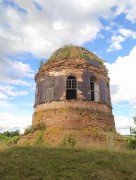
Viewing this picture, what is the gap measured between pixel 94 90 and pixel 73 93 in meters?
1.70

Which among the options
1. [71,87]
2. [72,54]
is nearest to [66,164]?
[71,87]

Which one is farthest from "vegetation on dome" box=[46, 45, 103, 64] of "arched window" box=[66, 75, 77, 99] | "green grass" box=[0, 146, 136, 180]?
"green grass" box=[0, 146, 136, 180]

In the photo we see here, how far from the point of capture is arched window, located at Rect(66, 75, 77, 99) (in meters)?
19.4

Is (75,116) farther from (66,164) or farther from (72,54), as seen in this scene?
(66,164)

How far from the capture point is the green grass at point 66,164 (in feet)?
27.1

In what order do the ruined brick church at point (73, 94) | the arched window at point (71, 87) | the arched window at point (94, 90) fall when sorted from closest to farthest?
the ruined brick church at point (73, 94), the arched window at point (71, 87), the arched window at point (94, 90)

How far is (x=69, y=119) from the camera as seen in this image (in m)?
18.2

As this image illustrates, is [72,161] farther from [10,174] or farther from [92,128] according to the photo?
[92,128]

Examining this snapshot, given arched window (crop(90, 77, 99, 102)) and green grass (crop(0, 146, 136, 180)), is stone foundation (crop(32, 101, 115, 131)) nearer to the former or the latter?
arched window (crop(90, 77, 99, 102))

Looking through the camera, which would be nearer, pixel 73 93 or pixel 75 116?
pixel 75 116

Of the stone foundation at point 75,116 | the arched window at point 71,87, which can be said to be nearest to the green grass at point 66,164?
the stone foundation at point 75,116

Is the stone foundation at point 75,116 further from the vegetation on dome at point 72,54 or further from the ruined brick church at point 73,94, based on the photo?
the vegetation on dome at point 72,54

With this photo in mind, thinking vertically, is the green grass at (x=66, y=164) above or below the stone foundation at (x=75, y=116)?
below

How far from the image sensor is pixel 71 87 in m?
19.4
